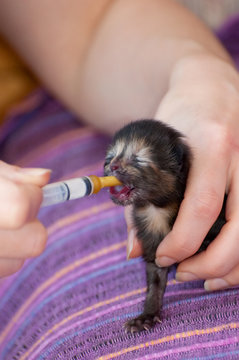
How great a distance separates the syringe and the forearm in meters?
0.50

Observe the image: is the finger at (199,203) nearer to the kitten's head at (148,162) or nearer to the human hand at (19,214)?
the kitten's head at (148,162)

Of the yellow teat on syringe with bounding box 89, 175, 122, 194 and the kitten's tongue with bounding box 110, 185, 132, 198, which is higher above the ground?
the yellow teat on syringe with bounding box 89, 175, 122, 194

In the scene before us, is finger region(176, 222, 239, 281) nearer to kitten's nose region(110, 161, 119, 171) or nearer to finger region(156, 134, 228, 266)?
finger region(156, 134, 228, 266)

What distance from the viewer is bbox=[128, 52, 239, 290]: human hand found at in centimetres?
83

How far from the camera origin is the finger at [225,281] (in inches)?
34.1

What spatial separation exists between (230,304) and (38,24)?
1.00 meters

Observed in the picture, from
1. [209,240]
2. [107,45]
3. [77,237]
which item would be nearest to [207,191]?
[209,240]

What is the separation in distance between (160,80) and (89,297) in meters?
0.56

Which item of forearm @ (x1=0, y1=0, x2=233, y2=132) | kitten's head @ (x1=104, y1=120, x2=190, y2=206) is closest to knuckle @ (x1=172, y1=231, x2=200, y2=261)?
kitten's head @ (x1=104, y1=120, x2=190, y2=206)

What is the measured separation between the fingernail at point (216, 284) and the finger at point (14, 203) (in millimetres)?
387

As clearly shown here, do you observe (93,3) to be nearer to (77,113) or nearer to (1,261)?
(77,113)

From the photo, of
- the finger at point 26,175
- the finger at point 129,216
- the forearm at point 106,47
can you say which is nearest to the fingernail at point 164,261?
the finger at point 129,216

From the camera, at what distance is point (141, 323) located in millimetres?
842

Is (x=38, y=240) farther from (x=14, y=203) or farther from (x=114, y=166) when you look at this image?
(x=114, y=166)
